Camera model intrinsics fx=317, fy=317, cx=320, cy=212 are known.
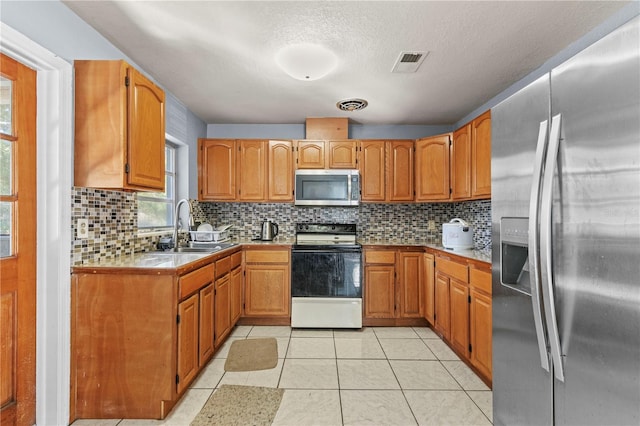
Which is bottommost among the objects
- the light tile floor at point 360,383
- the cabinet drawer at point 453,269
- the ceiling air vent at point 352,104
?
the light tile floor at point 360,383

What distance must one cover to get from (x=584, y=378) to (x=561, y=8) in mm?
1855

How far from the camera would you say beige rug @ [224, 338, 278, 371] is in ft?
8.02

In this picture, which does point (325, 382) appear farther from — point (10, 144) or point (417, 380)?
point (10, 144)

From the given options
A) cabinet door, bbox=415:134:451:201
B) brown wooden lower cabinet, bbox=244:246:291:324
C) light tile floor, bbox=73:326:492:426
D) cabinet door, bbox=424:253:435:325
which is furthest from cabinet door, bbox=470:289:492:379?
brown wooden lower cabinet, bbox=244:246:291:324

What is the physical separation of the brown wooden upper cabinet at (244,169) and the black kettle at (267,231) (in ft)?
0.99

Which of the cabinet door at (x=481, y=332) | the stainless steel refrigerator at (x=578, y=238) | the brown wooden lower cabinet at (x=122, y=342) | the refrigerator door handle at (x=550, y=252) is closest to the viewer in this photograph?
the stainless steel refrigerator at (x=578, y=238)

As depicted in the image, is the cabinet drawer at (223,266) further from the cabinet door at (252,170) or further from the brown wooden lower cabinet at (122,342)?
the cabinet door at (252,170)

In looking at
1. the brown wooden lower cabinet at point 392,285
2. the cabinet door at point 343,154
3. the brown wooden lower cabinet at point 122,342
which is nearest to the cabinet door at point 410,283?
the brown wooden lower cabinet at point 392,285

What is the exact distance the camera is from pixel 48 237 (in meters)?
1.68

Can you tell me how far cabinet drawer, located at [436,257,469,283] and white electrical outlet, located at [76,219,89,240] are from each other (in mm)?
2610

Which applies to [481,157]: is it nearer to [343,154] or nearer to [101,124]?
[343,154]

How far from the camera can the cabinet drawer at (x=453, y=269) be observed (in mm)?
2475

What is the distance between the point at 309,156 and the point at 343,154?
39cm

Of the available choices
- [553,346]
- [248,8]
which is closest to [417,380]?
[553,346]
